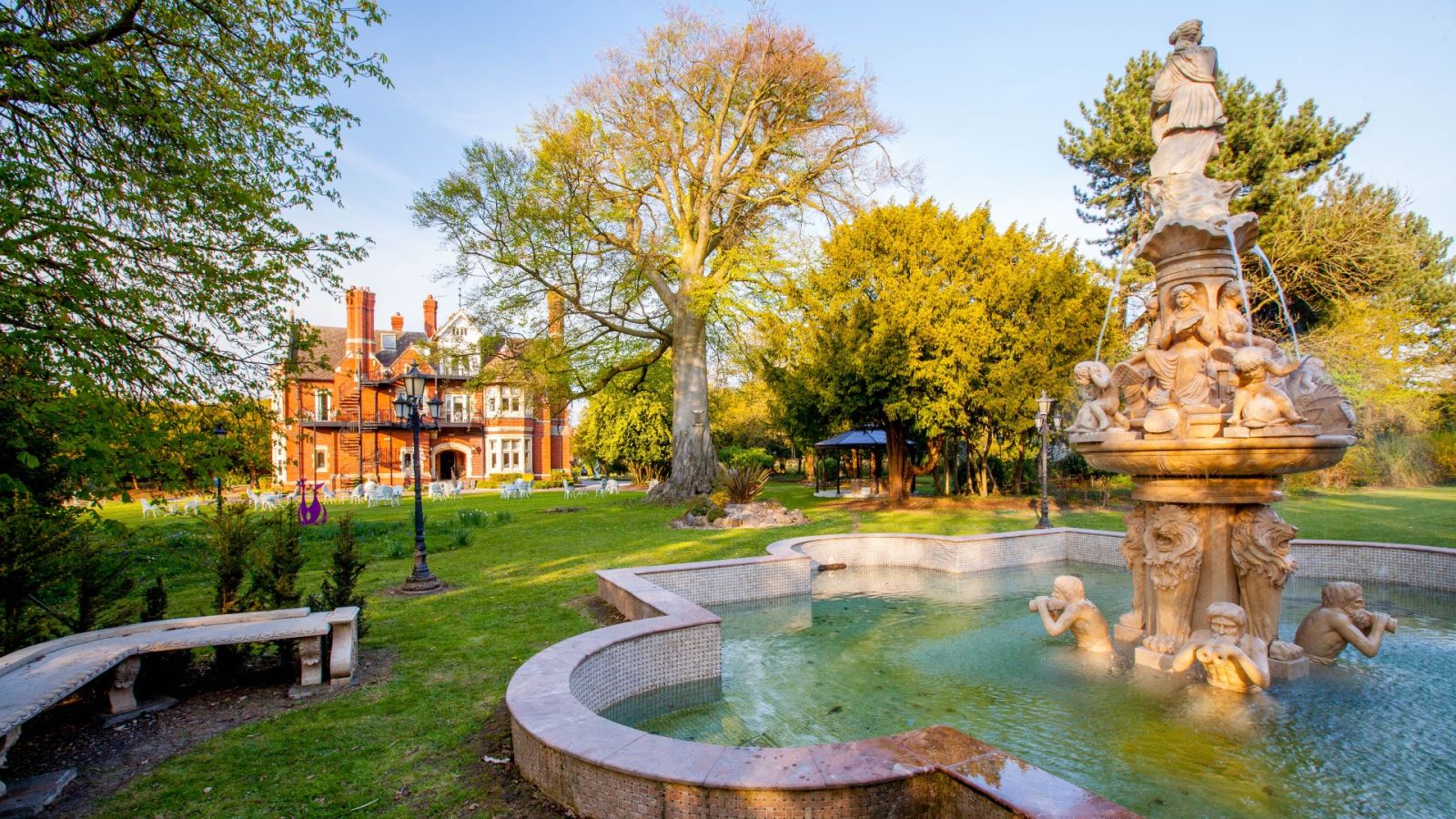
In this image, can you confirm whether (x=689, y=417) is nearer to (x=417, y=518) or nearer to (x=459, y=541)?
(x=459, y=541)

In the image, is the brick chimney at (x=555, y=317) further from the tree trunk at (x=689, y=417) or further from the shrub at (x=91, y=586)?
the shrub at (x=91, y=586)

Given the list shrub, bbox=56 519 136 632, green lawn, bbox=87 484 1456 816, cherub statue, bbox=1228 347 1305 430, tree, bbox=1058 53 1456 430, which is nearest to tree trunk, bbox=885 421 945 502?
green lawn, bbox=87 484 1456 816

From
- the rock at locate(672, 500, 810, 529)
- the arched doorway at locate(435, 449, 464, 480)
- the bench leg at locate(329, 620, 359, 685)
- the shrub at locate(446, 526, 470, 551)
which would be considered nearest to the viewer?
the bench leg at locate(329, 620, 359, 685)

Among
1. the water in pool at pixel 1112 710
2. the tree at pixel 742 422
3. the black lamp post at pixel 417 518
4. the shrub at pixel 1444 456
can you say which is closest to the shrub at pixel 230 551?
the black lamp post at pixel 417 518

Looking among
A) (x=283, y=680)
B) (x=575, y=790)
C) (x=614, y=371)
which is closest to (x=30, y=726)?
(x=283, y=680)

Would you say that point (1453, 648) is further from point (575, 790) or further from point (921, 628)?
point (575, 790)

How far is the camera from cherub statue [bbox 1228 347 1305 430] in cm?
547

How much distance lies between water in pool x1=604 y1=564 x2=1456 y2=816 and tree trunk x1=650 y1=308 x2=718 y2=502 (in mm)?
14781

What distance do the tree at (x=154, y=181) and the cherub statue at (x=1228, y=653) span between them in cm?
930

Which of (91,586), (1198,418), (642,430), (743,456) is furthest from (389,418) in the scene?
(1198,418)

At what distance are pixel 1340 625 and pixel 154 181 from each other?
460 inches

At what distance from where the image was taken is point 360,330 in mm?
39781

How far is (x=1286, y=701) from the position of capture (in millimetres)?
5328

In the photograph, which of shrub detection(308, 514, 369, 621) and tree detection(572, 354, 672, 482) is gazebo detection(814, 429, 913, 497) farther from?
shrub detection(308, 514, 369, 621)
